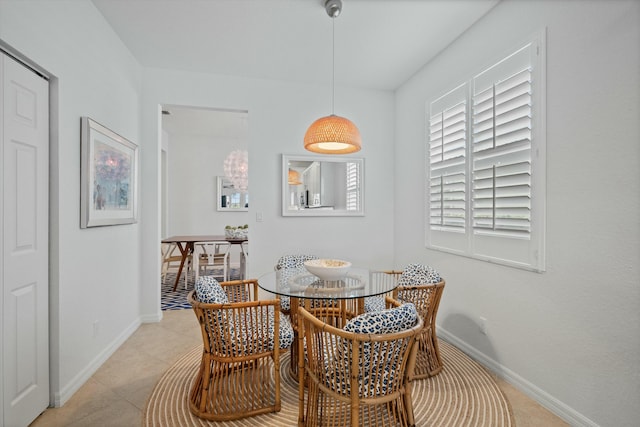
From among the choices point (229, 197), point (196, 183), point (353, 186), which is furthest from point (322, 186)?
point (196, 183)

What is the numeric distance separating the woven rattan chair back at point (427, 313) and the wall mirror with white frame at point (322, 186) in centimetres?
174

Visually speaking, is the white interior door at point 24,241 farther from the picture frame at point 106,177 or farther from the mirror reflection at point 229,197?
the mirror reflection at point 229,197

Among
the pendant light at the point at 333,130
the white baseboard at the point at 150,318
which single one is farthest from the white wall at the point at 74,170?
the pendant light at the point at 333,130

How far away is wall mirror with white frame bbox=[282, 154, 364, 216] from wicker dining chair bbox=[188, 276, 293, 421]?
74.4 inches

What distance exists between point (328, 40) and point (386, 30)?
1.68 ft

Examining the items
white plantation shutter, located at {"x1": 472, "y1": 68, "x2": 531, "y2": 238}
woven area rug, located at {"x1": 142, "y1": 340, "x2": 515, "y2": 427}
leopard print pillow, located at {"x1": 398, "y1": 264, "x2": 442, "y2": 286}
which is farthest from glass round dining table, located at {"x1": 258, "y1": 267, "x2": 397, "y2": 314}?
white plantation shutter, located at {"x1": 472, "y1": 68, "x2": 531, "y2": 238}

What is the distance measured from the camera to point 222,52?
306cm

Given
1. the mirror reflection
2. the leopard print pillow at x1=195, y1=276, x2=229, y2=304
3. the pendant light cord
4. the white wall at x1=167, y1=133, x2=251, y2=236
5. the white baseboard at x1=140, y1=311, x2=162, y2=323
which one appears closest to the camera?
the leopard print pillow at x1=195, y1=276, x2=229, y2=304

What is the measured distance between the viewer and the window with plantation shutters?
2.06 m

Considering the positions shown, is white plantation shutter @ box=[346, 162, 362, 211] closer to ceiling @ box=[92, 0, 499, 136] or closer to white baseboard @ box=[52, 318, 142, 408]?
ceiling @ box=[92, 0, 499, 136]

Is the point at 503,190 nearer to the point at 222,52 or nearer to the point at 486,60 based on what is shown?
the point at 486,60

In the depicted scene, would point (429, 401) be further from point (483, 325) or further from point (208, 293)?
point (208, 293)

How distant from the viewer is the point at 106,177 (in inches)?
101

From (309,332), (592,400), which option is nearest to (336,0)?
(309,332)
